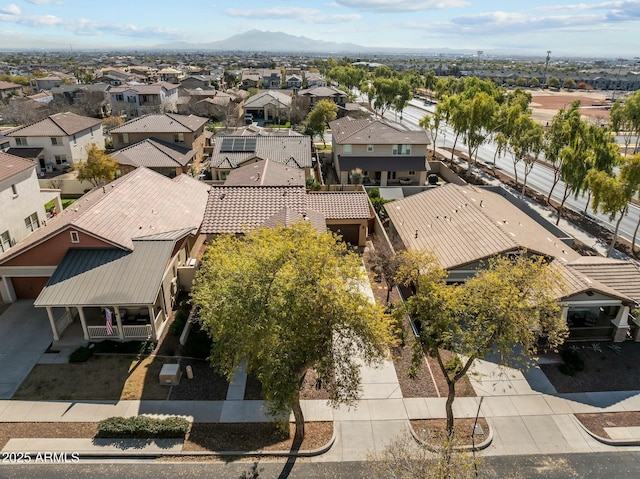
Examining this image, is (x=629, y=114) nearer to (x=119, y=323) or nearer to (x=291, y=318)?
(x=291, y=318)

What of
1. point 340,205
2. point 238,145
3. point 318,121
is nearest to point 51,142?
point 238,145

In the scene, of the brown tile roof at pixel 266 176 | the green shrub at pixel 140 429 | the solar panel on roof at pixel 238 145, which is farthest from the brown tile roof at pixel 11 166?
the solar panel on roof at pixel 238 145

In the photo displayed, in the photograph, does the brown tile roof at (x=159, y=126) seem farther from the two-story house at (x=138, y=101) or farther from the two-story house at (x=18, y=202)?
the two-story house at (x=138, y=101)

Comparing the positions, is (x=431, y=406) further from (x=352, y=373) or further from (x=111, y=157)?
(x=111, y=157)

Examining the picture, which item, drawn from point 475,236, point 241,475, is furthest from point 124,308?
point 475,236

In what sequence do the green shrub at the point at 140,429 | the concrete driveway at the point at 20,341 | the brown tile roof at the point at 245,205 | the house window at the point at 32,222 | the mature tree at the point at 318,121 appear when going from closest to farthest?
the green shrub at the point at 140,429 → the concrete driveway at the point at 20,341 → the brown tile roof at the point at 245,205 → the house window at the point at 32,222 → the mature tree at the point at 318,121
